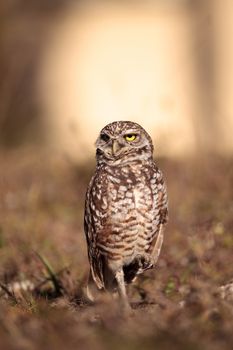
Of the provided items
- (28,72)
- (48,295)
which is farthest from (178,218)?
Result: (28,72)

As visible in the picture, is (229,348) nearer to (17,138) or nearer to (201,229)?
(201,229)

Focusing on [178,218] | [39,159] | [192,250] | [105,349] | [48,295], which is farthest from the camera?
[39,159]

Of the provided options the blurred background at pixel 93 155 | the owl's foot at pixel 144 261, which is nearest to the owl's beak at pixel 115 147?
the owl's foot at pixel 144 261

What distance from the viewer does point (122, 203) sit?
402 cm

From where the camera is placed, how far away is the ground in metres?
2.96

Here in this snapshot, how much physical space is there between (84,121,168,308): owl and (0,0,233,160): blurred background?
652cm

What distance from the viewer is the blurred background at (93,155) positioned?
3191mm

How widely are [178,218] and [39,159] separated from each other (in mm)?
3477

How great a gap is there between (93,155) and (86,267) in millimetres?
2456

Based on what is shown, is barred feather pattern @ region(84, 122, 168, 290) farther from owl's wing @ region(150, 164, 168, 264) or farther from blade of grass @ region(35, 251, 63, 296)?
blade of grass @ region(35, 251, 63, 296)

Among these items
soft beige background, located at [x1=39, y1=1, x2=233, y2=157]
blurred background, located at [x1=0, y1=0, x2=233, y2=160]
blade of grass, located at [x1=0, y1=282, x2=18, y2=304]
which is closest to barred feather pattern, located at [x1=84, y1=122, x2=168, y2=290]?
blade of grass, located at [x1=0, y1=282, x2=18, y2=304]

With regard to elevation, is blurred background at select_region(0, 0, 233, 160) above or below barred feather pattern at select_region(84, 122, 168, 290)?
above

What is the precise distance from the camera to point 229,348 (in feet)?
9.62

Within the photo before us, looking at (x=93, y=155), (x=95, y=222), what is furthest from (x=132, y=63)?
(x=95, y=222)
